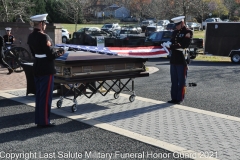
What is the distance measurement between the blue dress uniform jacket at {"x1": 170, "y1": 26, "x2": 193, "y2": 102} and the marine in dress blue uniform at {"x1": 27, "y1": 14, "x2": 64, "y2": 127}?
3085mm

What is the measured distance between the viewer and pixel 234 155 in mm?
5621

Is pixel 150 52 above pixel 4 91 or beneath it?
above

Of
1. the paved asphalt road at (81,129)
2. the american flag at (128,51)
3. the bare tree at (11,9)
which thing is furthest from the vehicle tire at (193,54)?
the american flag at (128,51)

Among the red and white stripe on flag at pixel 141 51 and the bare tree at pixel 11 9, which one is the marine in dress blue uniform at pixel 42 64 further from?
the bare tree at pixel 11 9

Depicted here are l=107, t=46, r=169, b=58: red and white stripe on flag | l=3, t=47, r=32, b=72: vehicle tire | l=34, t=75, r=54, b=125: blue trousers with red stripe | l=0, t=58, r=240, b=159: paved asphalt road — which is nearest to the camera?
l=0, t=58, r=240, b=159: paved asphalt road

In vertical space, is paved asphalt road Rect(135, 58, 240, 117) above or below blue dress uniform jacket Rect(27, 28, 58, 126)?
below

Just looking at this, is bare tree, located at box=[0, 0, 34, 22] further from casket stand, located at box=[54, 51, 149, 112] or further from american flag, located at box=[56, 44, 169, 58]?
casket stand, located at box=[54, 51, 149, 112]

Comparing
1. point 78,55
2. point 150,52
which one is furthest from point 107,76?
point 150,52

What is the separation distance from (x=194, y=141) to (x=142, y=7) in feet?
208

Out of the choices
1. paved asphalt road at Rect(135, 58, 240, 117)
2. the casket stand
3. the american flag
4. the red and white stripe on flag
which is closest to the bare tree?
paved asphalt road at Rect(135, 58, 240, 117)

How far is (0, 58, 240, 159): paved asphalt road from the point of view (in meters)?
5.97

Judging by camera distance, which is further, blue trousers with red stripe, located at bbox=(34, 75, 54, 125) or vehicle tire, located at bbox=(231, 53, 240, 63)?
vehicle tire, located at bbox=(231, 53, 240, 63)

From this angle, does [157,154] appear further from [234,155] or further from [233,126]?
[233,126]

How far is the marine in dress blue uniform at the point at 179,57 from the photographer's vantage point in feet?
29.7
